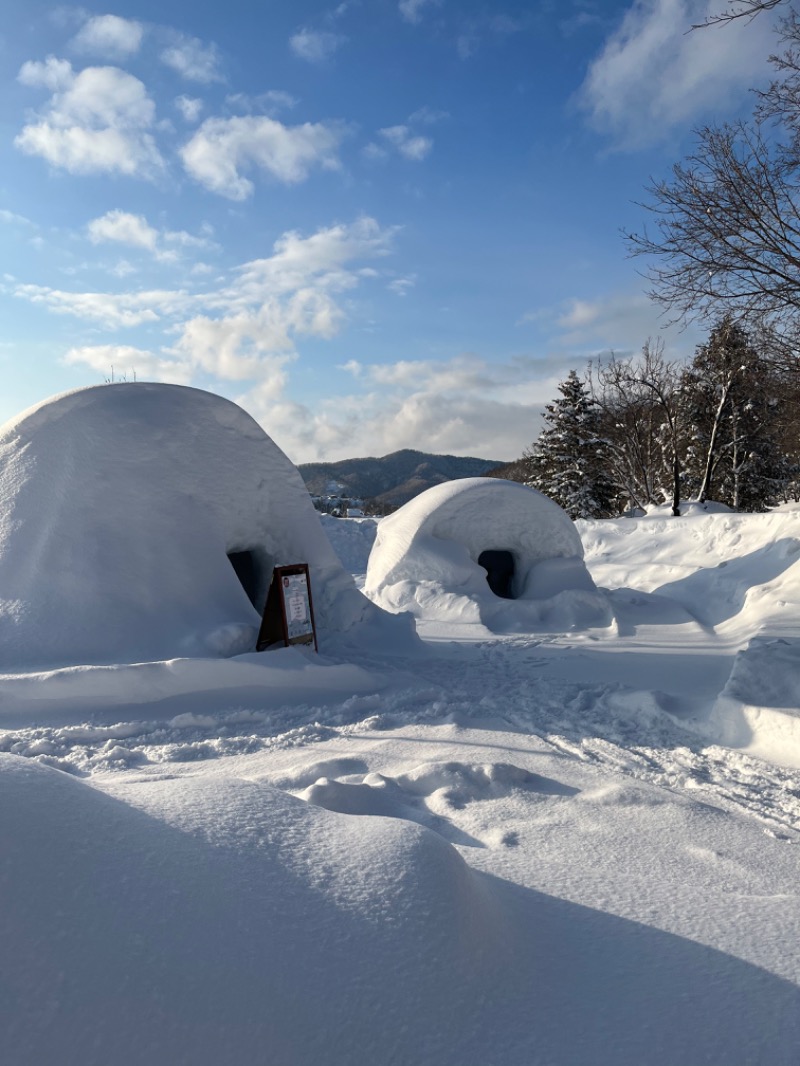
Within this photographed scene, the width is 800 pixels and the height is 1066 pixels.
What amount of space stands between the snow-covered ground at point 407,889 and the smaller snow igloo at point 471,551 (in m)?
6.42

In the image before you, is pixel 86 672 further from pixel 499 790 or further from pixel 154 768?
pixel 499 790

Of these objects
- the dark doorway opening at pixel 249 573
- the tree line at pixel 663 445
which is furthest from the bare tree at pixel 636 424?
the dark doorway opening at pixel 249 573

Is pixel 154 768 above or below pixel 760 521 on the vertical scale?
below

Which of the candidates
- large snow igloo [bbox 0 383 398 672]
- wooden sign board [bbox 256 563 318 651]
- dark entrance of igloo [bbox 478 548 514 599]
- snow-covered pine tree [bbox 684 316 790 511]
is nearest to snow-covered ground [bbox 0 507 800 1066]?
large snow igloo [bbox 0 383 398 672]

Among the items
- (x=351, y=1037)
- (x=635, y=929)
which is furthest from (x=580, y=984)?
(x=351, y=1037)

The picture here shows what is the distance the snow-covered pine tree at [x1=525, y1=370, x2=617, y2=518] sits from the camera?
29.6 metres

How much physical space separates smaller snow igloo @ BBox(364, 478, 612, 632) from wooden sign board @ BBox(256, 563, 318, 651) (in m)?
4.36

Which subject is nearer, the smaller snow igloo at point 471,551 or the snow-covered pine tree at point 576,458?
the smaller snow igloo at point 471,551

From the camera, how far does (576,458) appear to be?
98.1 feet

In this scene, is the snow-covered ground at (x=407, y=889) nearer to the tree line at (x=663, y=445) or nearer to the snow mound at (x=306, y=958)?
the snow mound at (x=306, y=958)

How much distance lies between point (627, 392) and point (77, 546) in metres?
22.7

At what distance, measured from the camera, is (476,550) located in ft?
43.4

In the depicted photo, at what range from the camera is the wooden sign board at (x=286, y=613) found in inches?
291

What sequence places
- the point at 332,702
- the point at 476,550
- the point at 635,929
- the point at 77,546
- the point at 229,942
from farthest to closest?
the point at 476,550 → the point at 77,546 → the point at 332,702 → the point at 635,929 → the point at 229,942
